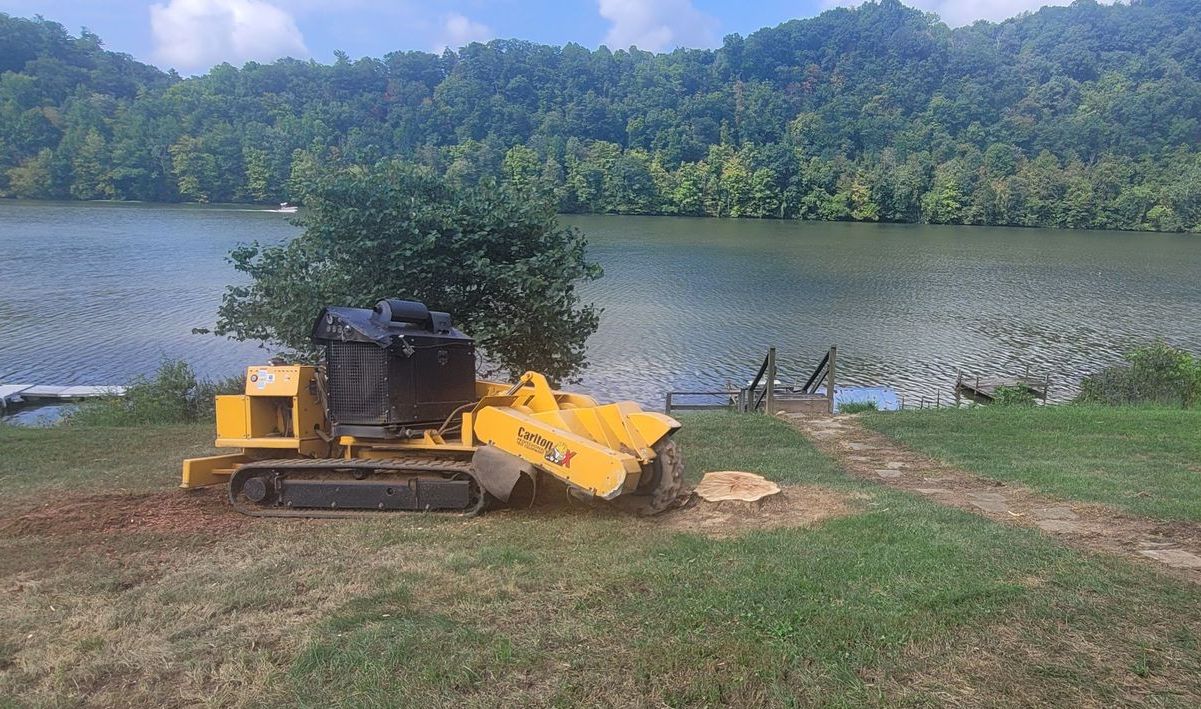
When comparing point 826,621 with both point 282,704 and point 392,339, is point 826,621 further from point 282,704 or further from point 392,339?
point 392,339

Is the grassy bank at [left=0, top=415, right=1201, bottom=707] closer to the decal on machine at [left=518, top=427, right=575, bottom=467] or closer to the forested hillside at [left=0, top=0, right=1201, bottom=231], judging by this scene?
the decal on machine at [left=518, top=427, right=575, bottom=467]

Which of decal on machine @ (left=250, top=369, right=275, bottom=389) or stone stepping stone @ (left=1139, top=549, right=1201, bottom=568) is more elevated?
decal on machine @ (left=250, top=369, right=275, bottom=389)

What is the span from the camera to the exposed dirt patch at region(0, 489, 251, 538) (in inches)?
259

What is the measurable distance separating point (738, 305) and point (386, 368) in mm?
33360

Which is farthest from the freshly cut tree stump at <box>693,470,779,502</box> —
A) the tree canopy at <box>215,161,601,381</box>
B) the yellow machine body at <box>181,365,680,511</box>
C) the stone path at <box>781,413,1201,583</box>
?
the tree canopy at <box>215,161,601,381</box>

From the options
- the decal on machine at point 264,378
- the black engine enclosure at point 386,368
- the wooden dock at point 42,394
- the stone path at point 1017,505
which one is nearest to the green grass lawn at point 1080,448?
the stone path at point 1017,505

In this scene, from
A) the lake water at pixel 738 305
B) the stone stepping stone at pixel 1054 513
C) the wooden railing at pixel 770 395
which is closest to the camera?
the stone stepping stone at pixel 1054 513

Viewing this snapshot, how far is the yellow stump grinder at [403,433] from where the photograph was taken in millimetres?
6621

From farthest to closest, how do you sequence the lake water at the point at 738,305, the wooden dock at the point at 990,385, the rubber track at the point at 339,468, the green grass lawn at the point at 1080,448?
1. the lake water at the point at 738,305
2. the wooden dock at the point at 990,385
3. the green grass lawn at the point at 1080,448
4. the rubber track at the point at 339,468

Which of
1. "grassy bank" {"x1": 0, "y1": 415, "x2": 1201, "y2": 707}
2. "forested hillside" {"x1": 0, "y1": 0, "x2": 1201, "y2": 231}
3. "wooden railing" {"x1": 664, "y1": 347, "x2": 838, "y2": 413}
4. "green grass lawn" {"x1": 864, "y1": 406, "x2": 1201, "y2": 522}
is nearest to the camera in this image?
"grassy bank" {"x1": 0, "y1": 415, "x2": 1201, "y2": 707}

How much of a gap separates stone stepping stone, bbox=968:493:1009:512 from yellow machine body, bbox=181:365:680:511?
358 cm

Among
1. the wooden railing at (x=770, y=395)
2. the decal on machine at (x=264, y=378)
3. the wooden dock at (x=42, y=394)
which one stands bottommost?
the wooden dock at (x=42, y=394)

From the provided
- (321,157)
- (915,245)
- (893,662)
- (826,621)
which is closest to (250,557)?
(826,621)

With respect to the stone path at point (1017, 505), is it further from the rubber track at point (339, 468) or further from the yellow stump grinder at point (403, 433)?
the rubber track at point (339, 468)
